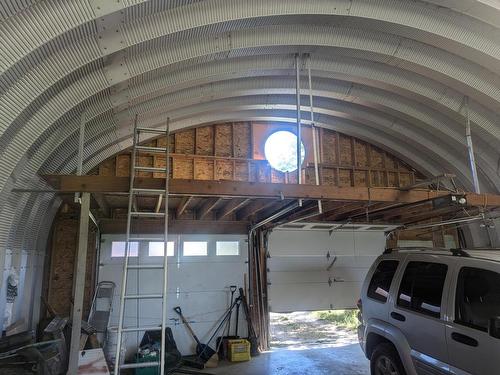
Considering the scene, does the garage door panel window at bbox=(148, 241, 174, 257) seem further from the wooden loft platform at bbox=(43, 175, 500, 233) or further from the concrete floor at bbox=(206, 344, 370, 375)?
the concrete floor at bbox=(206, 344, 370, 375)

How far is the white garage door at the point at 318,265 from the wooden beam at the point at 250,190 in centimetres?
310

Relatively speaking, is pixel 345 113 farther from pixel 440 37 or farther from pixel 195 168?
pixel 195 168

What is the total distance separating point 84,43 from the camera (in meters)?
4.04

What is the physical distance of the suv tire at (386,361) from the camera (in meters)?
3.77

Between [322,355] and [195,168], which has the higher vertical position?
[195,168]

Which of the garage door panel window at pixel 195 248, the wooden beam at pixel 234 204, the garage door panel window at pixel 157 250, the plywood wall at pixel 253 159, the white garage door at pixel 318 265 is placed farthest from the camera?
the white garage door at pixel 318 265

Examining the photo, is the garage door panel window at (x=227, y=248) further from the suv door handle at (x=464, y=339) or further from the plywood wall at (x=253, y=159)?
the suv door handle at (x=464, y=339)

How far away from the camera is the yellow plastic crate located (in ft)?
22.7

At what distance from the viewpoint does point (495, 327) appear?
2.61 metres

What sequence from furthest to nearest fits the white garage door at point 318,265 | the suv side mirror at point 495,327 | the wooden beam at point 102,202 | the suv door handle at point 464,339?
1. the white garage door at point 318,265
2. the wooden beam at point 102,202
3. the suv door handle at point 464,339
4. the suv side mirror at point 495,327

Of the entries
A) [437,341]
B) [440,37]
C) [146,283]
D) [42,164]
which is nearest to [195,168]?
[146,283]

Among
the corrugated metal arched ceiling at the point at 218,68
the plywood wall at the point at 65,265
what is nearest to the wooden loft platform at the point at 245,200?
the plywood wall at the point at 65,265

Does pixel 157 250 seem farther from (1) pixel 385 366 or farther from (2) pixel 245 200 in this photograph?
(1) pixel 385 366

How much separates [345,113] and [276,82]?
1.85m
